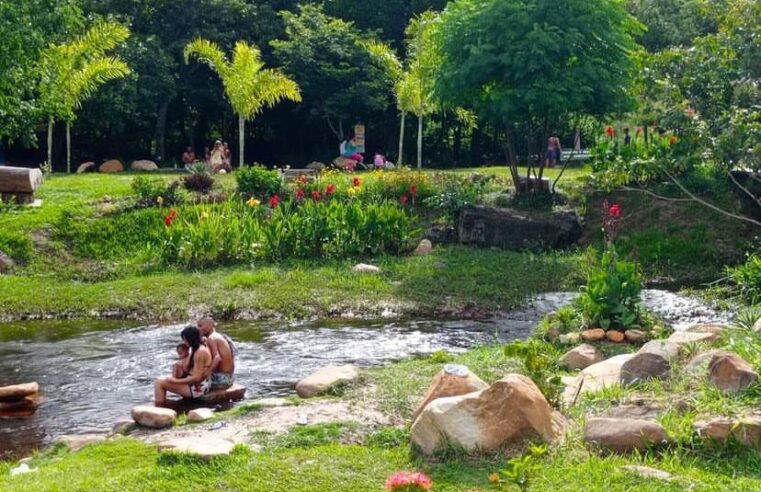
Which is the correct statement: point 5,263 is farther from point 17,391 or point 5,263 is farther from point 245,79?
point 245,79

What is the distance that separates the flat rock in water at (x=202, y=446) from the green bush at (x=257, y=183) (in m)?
14.3

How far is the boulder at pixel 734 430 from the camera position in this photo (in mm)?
6379

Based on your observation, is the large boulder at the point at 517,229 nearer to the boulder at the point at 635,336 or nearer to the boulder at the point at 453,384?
the boulder at the point at 635,336

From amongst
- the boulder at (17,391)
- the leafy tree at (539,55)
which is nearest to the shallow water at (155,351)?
the boulder at (17,391)

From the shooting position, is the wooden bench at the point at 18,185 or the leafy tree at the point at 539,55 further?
the wooden bench at the point at 18,185

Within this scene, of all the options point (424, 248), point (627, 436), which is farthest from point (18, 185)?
point (627, 436)

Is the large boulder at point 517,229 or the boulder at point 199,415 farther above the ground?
the large boulder at point 517,229

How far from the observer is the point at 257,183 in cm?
2175

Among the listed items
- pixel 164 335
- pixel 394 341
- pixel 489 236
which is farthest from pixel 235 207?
pixel 394 341

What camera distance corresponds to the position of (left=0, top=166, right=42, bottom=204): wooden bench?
20.4 m

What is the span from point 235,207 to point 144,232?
1.93 m

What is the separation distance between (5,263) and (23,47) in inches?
189

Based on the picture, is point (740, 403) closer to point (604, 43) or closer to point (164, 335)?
point (164, 335)

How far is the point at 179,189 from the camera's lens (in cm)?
2159
